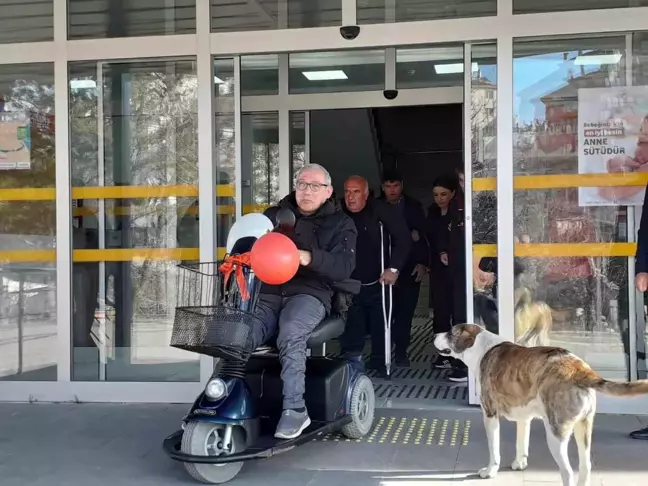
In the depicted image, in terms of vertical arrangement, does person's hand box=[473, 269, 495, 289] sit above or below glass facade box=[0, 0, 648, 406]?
below

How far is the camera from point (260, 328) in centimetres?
400

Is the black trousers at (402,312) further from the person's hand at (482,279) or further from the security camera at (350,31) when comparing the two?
the security camera at (350,31)

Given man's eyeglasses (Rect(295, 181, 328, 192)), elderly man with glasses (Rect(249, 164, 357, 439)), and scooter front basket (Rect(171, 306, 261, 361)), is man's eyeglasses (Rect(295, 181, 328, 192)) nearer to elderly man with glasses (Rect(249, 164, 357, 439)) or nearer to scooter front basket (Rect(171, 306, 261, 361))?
elderly man with glasses (Rect(249, 164, 357, 439))

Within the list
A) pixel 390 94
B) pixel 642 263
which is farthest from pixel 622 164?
pixel 390 94

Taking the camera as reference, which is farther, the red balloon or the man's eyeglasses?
the man's eyeglasses

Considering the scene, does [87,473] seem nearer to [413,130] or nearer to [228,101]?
[228,101]

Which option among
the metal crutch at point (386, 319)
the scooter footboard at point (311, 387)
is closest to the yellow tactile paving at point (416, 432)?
the scooter footboard at point (311, 387)

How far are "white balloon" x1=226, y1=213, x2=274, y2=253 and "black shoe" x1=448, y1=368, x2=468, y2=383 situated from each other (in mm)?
2849

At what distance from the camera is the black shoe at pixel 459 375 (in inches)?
243

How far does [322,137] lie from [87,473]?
7.12 m

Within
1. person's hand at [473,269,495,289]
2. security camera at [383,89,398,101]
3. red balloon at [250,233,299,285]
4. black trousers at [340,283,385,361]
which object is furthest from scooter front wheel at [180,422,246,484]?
security camera at [383,89,398,101]

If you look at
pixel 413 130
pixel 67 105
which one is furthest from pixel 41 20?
pixel 413 130

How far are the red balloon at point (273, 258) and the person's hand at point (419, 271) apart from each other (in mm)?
3673

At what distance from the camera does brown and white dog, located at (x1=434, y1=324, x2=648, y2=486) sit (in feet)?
10.6
